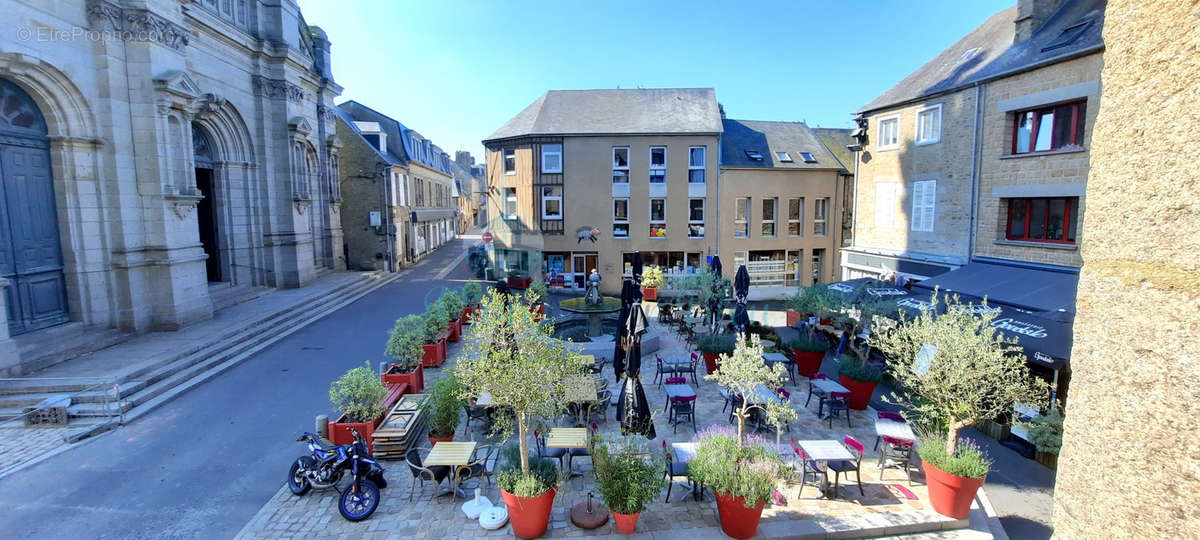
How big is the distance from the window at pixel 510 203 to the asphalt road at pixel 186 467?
1567cm

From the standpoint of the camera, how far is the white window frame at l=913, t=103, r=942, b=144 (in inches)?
685

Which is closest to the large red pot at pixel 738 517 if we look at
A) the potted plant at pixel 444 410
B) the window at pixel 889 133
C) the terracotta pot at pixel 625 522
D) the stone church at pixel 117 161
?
the terracotta pot at pixel 625 522

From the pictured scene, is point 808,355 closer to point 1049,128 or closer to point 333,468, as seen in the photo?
point 1049,128

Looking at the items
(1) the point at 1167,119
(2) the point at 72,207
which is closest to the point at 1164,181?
(1) the point at 1167,119

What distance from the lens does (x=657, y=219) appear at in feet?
88.6

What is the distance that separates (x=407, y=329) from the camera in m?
12.4

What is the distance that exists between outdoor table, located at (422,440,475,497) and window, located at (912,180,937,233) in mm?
16929

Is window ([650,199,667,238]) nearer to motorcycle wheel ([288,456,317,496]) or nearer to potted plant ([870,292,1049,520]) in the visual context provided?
potted plant ([870,292,1049,520])

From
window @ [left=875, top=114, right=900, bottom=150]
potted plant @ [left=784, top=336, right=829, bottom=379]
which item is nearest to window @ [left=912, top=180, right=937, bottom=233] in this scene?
window @ [left=875, top=114, right=900, bottom=150]

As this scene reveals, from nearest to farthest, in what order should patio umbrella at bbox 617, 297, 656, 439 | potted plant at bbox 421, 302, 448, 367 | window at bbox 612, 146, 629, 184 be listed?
patio umbrella at bbox 617, 297, 656, 439
potted plant at bbox 421, 302, 448, 367
window at bbox 612, 146, 629, 184

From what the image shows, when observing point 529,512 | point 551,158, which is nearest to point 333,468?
point 529,512

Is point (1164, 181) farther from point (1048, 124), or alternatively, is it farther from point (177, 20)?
point (177, 20)

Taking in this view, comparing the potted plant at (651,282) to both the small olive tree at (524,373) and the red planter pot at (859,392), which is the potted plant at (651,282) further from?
the small olive tree at (524,373)

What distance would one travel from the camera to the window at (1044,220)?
13.8m
